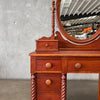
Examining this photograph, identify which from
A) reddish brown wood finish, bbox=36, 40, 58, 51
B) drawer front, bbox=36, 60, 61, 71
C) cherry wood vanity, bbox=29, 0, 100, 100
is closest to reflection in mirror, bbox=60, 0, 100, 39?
reddish brown wood finish, bbox=36, 40, 58, 51

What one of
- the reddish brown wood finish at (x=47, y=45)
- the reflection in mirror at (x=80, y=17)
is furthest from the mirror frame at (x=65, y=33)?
the reddish brown wood finish at (x=47, y=45)

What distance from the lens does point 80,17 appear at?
5.98ft

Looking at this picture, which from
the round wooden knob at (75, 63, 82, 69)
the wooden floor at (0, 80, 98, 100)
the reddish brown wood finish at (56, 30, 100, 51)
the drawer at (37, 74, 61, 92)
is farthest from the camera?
the wooden floor at (0, 80, 98, 100)

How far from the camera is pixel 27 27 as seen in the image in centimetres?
271

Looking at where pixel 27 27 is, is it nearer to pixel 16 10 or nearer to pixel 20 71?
pixel 16 10

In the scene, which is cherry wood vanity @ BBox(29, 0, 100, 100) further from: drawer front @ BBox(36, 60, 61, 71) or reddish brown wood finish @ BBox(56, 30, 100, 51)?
reddish brown wood finish @ BBox(56, 30, 100, 51)

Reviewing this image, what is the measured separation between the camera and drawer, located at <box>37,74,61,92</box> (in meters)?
1.36

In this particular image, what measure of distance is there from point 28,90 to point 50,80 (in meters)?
1.17

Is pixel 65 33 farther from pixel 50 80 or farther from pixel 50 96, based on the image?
pixel 50 96

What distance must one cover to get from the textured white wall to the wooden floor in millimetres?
159

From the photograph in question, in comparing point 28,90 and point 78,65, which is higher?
point 78,65

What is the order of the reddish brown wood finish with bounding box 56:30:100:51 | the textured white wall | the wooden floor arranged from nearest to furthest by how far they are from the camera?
the reddish brown wood finish with bounding box 56:30:100:51, the wooden floor, the textured white wall

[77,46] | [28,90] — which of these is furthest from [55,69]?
[28,90]

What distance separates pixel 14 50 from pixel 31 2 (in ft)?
3.70
